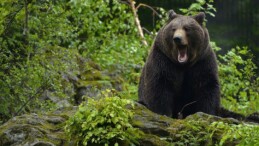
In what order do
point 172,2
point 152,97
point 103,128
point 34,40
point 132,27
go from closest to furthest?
point 103,128
point 152,97
point 34,40
point 132,27
point 172,2

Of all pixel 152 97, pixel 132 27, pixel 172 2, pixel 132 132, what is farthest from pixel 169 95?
pixel 172 2

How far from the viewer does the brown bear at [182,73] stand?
8008 millimetres

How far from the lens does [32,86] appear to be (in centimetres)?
850

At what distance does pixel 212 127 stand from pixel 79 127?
1.03 m

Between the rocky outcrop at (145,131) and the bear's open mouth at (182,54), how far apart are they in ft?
5.20

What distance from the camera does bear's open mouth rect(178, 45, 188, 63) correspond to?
7.94 metres

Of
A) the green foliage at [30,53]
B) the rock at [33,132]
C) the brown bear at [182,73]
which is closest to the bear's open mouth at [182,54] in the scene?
the brown bear at [182,73]

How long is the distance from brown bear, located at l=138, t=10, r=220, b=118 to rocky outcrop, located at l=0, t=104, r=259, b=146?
1.60m

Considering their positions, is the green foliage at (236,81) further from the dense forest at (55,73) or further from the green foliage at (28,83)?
the green foliage at (28,83)

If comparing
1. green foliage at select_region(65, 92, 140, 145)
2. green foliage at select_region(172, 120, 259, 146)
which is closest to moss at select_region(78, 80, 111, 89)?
green foliage at select_region(172, 120, 259, 146)

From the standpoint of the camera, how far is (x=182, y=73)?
8156 mm

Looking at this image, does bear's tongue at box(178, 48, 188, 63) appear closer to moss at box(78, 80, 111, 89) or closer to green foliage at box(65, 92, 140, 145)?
green foliage at box(65, 92, 140, 145)

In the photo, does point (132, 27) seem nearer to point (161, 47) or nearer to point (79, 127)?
point (161, 47)

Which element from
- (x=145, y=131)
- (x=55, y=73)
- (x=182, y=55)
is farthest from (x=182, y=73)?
(x=145, y=131)
